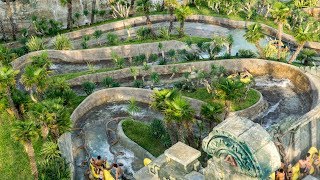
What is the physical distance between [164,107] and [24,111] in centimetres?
765

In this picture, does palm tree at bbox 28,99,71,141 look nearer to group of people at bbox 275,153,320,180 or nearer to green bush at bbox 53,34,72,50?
A: group of people at bbox 275,153,320,180

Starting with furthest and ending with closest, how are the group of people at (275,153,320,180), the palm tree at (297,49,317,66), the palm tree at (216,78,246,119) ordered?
the palm tree at (297,49,317,66)
the palm tree at (216,78,246,119)
the group of people at (275,153,320,180)

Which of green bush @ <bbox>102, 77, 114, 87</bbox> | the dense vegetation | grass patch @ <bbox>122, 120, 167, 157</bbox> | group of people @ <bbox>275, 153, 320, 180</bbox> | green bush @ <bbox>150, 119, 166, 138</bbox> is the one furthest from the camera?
green bush @ <bbox>102, 77, 114, 87</bbox>

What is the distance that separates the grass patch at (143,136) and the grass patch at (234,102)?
442cm

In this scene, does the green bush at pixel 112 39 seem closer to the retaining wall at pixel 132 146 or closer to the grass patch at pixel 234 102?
the grass patch at pixel 234 102

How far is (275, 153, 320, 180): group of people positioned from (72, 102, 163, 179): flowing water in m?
7.73

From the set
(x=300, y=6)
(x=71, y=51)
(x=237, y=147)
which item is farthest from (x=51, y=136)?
(x=300, y=6)

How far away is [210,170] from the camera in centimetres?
1054

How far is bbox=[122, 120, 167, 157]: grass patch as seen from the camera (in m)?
22.3

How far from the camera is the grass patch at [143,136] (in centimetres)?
2228

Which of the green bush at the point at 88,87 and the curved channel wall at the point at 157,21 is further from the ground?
the curved channel wall at the point at 157,21

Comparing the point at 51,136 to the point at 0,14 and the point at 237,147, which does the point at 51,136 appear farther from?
the point at 0,14

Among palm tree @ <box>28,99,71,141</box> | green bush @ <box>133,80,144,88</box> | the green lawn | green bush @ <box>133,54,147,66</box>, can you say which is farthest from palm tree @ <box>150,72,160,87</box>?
palm tree @ <box>28,99,71,141</box>

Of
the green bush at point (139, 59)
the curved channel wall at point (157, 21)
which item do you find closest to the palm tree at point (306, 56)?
the curved channel wall at point (157, 21)
